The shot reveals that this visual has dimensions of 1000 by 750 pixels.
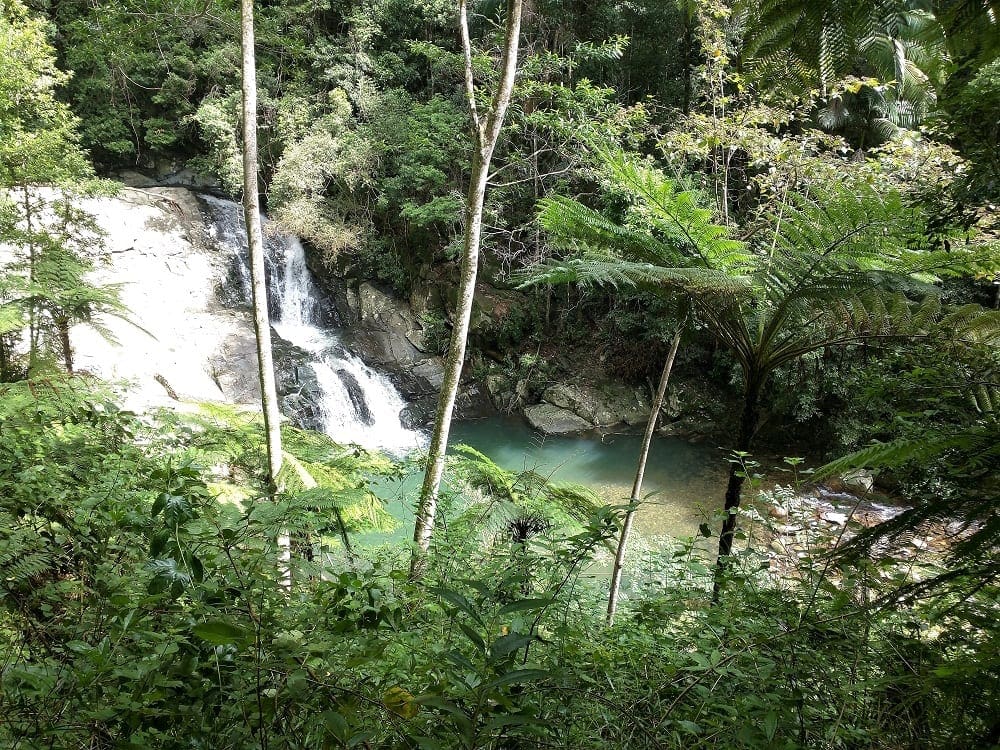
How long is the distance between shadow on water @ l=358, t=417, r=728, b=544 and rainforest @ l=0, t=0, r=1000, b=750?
81 millimetres

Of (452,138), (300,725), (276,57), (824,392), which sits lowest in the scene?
(824,392)

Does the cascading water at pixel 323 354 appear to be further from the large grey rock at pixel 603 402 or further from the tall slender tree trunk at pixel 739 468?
the tall slender tree trunk at pixel 739 468

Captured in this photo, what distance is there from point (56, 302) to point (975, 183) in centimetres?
630

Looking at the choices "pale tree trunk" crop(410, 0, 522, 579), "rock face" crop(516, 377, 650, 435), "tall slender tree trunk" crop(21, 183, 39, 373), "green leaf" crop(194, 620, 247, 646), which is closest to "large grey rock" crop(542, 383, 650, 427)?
"rock face" crop(516, 377, 650, 435)

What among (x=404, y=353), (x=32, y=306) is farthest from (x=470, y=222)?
(x=404, y=353)

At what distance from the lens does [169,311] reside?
10469 millimetres

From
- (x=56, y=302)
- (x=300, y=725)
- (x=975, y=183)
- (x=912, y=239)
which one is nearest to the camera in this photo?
(x=300, y=725)

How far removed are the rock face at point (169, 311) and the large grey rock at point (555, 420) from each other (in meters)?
5.59

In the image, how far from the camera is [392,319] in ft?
44.7

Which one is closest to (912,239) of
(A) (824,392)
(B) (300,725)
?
(B) (300,725)

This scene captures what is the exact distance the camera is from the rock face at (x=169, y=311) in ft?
26.5

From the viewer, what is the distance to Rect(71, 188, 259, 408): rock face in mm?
8086

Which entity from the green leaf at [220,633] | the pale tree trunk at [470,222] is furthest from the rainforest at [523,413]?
the green leaf at [220,633]

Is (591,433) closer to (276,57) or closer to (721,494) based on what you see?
(721,494)
